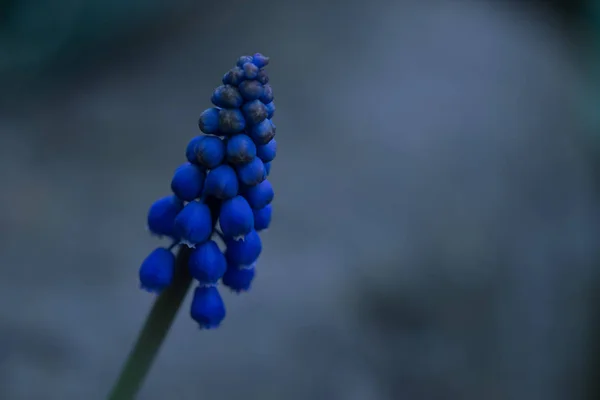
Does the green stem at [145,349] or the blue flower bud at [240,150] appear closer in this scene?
the green stem at [145,349]

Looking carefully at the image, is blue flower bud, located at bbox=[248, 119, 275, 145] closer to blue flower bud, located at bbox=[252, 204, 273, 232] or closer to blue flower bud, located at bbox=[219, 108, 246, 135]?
blue flower bud, located at bbox=[219, 108, 246, 135]

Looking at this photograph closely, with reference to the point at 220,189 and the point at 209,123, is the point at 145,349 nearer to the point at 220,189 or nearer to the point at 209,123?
the point at 220,189

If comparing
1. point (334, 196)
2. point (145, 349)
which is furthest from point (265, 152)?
point (334, 196)

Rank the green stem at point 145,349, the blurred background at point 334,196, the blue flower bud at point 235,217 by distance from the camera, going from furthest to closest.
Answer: the blurred background at point 334,196 < the blue flower bud at point 235,217 < the green stem at point 145,349

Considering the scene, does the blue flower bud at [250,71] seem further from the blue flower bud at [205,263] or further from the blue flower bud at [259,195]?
the blue flower bud at [205,263]

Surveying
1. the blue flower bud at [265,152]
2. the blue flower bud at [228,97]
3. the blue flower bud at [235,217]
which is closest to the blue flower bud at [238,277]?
the blue flower bud at [235,217]

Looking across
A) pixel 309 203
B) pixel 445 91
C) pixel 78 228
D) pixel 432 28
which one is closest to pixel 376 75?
pixel 445 91
